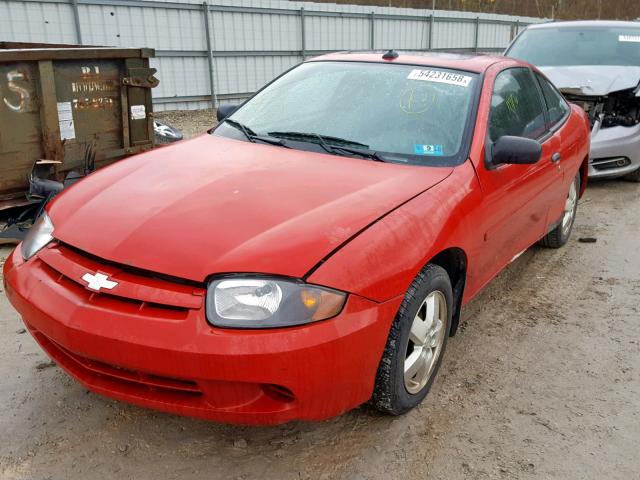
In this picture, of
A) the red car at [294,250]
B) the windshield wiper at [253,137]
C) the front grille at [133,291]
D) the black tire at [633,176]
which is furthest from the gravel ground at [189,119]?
the front grille at [133,291]

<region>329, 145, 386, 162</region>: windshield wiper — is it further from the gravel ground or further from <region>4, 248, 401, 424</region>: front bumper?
the gravel ground

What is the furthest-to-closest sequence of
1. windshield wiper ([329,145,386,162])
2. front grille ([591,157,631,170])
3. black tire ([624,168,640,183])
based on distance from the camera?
1. black tire ([624,168,640,183])
2. front grille ([591,157,631,170])
3. windshield wiper ([329,145,386,162])

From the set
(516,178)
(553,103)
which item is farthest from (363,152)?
(553,103)

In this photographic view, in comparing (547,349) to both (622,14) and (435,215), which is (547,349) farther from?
(622,14)

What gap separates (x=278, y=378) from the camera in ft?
6.46

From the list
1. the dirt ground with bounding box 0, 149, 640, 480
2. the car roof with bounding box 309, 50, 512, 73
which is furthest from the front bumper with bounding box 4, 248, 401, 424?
the car roof with bounding box 309, 50, 512, 73

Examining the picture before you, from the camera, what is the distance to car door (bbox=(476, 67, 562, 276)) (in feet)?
9.99

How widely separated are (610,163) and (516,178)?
3945 millimetres

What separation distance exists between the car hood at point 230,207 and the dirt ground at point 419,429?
803 millimetres

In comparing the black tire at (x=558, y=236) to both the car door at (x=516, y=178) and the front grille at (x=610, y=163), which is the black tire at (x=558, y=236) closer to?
the car door at (x=516, y=178)

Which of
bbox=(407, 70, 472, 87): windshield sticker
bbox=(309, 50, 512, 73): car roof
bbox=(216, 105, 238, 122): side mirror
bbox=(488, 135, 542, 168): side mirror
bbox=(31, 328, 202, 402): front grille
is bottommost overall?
bbox=(31, 328, 202, 402): front grille

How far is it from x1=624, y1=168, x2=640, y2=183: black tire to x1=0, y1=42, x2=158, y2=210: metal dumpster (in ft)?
17.9

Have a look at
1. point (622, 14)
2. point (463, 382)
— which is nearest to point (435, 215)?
point (463, 382)

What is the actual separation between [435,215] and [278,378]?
3.34ft
